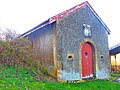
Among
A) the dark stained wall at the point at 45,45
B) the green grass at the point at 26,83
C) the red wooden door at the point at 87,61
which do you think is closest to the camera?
the green grass at the point at 26,83

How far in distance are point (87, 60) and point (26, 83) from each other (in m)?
7.37

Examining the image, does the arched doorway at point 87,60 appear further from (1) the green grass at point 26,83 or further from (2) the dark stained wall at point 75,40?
(1) the green grass at point 26,83

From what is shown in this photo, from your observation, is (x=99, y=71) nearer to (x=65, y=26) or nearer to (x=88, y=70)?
(x=88, y=70)

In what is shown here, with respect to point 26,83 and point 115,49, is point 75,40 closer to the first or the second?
point 26,83

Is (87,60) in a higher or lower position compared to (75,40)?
lower

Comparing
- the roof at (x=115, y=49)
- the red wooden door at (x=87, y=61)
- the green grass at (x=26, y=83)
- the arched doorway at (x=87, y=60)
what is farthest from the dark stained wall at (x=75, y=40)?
the roof at (x=115, y=49)

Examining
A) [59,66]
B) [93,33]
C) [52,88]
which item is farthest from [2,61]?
[93,33]

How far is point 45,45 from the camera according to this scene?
14.9 meters

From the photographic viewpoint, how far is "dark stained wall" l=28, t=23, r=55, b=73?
14273 millimetres

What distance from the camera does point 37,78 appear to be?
40.7 ft

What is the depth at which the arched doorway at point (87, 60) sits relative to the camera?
1593 cm

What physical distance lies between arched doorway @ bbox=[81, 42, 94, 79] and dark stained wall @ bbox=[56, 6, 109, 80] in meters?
0.48

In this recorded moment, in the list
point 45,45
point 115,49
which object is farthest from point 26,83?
point 115,49

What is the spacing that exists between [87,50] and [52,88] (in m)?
6.78
